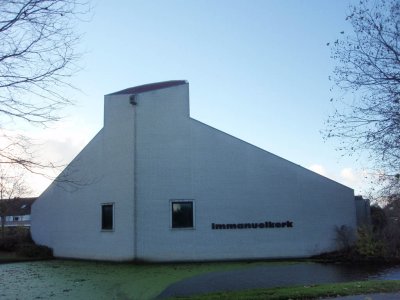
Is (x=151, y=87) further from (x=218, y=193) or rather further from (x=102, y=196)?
(x=218, y=193)

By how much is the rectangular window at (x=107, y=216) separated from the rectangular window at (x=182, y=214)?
11.9ft

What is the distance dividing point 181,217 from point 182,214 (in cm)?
17

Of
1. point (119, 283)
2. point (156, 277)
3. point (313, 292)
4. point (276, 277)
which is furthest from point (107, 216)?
point (313, 292)

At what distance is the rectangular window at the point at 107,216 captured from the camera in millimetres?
29312

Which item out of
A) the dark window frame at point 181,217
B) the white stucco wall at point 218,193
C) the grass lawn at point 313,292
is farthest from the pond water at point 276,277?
the dark window frame at point 181,217

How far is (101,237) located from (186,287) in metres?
13.4

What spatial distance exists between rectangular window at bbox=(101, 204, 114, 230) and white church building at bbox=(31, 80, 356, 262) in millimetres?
56

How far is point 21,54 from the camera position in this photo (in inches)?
404

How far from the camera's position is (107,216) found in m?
29.7

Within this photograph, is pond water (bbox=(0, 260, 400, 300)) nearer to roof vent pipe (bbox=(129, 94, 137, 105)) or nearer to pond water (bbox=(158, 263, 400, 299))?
pond water (bbox=(158, 263, 400, 299))

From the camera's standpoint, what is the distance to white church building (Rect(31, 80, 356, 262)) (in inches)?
1103

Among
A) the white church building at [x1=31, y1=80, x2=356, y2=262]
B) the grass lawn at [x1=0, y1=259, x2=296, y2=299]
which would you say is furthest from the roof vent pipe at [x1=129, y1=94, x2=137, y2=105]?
the grass lawn at [x1=0, y1=259, x2=296, y2=299]

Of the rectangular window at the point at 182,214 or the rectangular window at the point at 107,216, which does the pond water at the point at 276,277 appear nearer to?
the rectangular window at the point at 182,214

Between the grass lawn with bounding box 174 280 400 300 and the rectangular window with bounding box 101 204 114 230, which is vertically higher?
the rectangular window with bounding box 101 204 114 230
